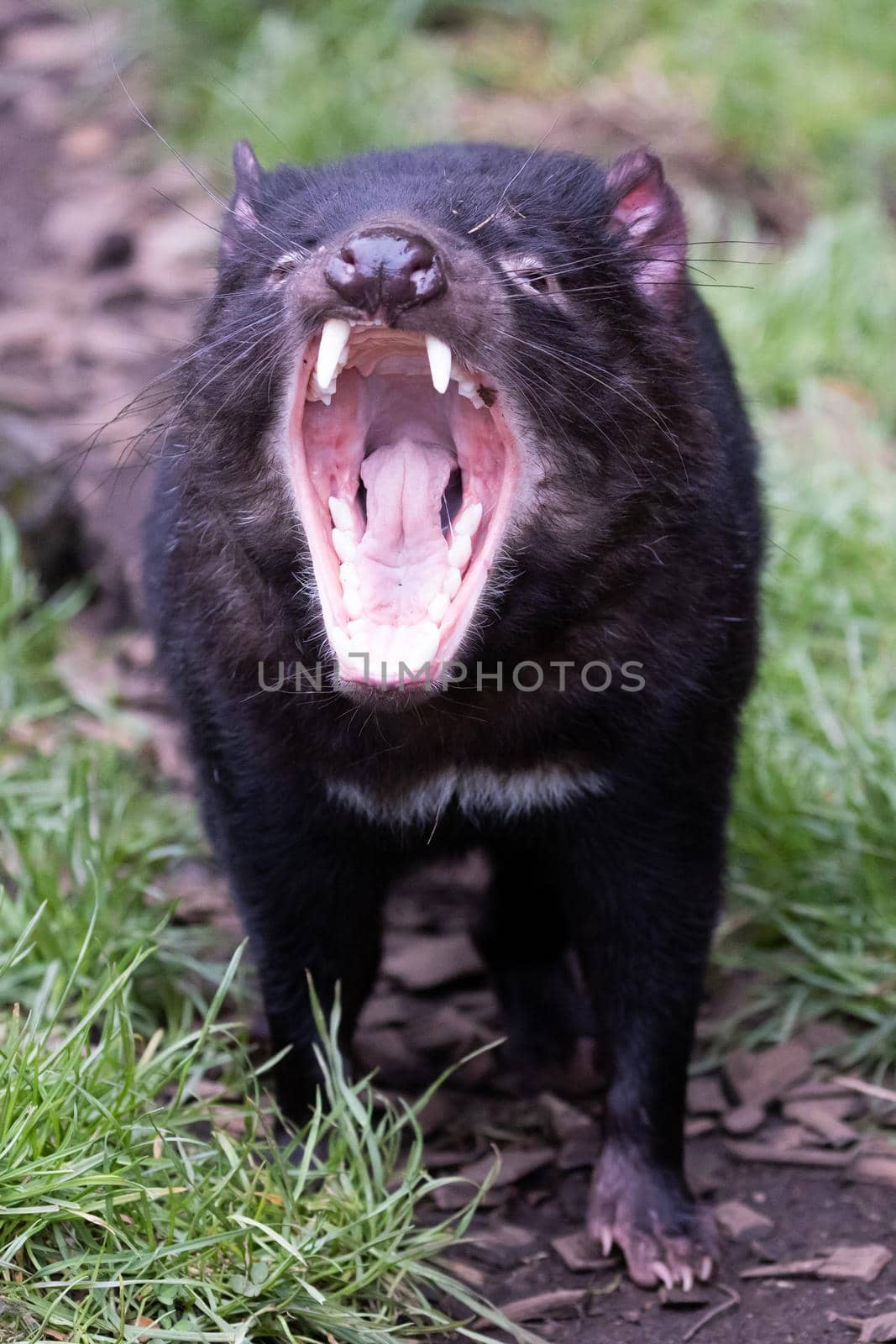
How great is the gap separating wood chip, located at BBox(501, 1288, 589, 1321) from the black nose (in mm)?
1581

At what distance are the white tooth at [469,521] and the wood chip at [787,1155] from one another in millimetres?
1432

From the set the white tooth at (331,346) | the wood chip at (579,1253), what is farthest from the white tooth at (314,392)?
the wood chip at (579,1253)

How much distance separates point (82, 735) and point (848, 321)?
3.11m

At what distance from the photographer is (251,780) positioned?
2820 mm

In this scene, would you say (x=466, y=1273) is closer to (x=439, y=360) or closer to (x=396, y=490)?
(x=396, y=490)

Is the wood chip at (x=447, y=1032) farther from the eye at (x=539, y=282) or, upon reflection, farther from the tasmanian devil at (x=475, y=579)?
the eye at (x=539, y=282)

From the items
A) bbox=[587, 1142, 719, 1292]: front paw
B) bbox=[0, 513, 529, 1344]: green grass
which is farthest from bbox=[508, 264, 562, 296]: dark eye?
bbox=[587, 1142, 719, 1292]: front paw

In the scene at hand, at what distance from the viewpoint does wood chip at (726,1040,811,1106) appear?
332 centimetres

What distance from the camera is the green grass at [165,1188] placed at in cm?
232

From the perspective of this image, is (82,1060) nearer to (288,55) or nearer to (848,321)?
(848,321)

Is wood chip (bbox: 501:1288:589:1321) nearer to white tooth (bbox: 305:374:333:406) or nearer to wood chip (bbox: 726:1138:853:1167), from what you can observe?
wood chip (bbox: 726:1138:853:1167)

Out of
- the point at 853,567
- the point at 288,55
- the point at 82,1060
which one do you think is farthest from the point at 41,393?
the point at 82,1060

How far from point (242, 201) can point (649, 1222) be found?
1879 millimetres

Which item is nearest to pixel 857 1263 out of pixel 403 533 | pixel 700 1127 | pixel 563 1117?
pixel 700 1127
